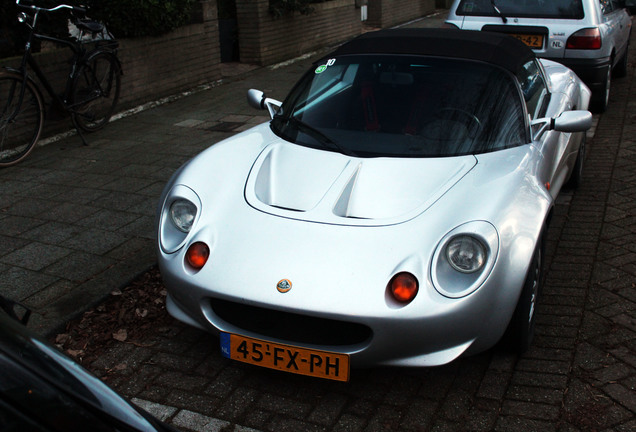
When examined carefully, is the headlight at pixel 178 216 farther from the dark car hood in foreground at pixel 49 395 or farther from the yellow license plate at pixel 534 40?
the yellow license plate at pixel 534 40

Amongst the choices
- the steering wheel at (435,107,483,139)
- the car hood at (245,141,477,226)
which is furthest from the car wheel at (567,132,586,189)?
the car hood at (245,141,477,226)

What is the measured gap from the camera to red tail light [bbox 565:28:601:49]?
7582mm

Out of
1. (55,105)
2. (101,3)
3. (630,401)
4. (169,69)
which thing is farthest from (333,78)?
(169,69)

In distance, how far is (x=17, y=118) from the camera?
650 cm

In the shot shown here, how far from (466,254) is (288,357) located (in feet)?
2.85

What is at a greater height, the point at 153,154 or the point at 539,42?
the point at 539,42

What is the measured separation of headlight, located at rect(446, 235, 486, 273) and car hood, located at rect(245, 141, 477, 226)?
0.26 meters

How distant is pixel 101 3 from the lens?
812 centimetres

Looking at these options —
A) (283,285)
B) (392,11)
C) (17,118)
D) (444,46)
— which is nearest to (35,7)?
(17,118)

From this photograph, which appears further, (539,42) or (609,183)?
(539,42)

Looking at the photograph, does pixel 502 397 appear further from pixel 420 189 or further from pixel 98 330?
pixel 98 330

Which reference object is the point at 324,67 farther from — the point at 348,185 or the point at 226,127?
the point at 226,127

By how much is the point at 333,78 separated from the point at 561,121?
4.47 feet

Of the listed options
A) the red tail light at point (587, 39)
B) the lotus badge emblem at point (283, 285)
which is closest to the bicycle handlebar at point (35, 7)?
the lotus badge emblem at point (283, 285)
